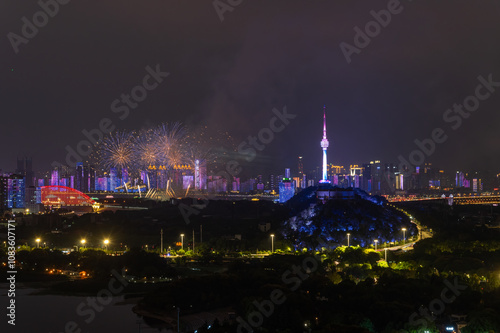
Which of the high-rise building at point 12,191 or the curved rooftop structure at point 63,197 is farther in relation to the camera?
the curved rooftop structure at point 63,197

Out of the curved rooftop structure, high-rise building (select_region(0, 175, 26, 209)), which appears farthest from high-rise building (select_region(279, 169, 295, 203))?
high-rise building (select_region(0, 175, 26, 209))

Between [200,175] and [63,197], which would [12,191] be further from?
[200,175]

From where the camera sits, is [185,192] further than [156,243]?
Yes

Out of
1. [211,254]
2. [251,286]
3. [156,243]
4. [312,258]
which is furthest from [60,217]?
[251,286]

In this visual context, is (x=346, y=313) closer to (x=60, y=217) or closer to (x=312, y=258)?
(x=312, y=258)

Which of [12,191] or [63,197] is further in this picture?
[63,197]

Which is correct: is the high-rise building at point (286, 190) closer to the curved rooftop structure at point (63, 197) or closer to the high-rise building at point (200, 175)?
the high-rise building at point (200, 175)

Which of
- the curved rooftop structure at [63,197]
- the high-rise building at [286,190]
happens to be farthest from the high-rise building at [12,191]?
the high-rise building at [286,190]

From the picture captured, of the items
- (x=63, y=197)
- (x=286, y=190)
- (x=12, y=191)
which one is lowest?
(x=63, y=197)

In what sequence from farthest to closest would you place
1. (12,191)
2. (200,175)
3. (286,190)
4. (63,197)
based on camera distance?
1. (286,190)
2. (200,175)
3. (63,197)
4. (12,191)

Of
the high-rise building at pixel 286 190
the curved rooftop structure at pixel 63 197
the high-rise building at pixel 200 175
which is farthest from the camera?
the high-rise building at pixel 286 190

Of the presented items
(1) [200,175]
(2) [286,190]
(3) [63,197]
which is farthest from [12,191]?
(2) [286,190]
